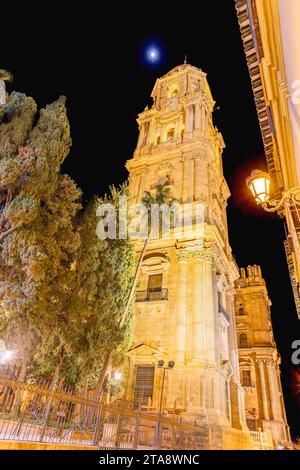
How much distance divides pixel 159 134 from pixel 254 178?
28032 millimetres

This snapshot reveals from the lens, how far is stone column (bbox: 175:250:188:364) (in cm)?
1871

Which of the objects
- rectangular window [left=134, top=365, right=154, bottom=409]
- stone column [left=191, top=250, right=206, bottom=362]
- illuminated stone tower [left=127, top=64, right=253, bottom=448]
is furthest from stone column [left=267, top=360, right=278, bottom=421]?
rectangular window [left=134, top=365, right=154, bottom=409]

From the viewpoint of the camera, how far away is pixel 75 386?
13.4 m

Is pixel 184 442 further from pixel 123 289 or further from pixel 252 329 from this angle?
pixel 252 329

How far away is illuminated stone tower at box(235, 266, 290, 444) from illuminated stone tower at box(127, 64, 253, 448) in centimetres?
1304

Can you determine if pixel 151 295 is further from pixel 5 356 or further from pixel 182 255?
pixel 5 356

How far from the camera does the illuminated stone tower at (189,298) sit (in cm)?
1741

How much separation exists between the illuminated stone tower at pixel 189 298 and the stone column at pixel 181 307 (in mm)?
62

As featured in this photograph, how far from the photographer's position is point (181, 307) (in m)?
20.3

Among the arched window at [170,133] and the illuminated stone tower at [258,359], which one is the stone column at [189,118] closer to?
the arched window at [170,133]

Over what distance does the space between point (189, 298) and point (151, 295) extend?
286cm

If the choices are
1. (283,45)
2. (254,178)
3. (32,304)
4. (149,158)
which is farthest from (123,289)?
(149,158)

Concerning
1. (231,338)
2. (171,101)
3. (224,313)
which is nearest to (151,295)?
(224,313)

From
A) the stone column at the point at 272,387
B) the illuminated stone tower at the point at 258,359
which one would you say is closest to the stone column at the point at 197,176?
the illuminated stone tower at the point at 258,359
